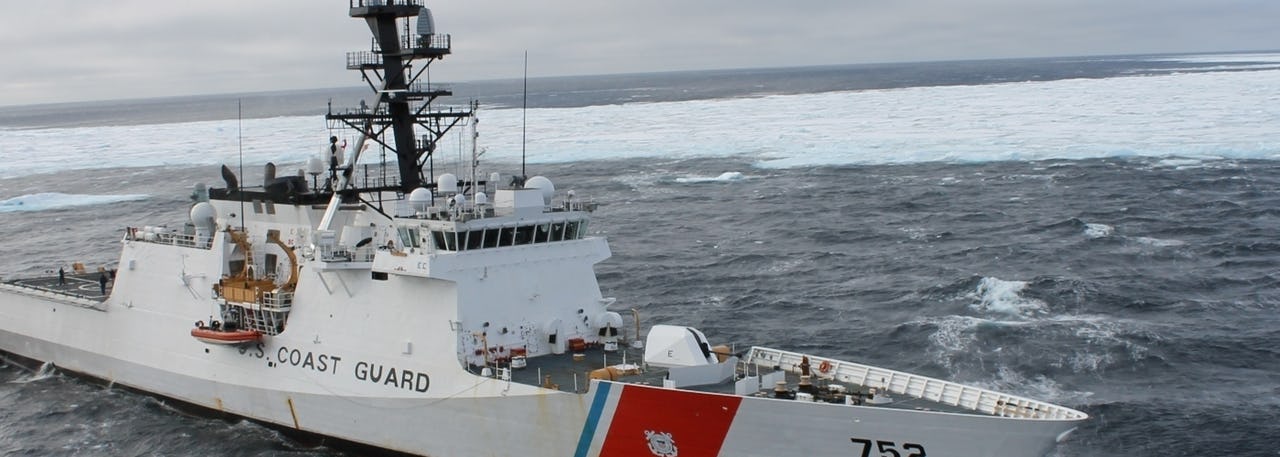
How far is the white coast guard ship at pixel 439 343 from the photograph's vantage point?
15469 millimetres

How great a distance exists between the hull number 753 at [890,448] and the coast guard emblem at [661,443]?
8.20ft

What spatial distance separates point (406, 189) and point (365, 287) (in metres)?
3.04

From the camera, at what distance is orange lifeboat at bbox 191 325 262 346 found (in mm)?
20141

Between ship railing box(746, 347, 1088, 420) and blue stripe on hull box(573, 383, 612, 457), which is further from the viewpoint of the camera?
blue stripe on hull box(573, 383, 612, 457)

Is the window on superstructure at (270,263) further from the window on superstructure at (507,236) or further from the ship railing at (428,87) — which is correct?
the window on superstructure at (507,236)

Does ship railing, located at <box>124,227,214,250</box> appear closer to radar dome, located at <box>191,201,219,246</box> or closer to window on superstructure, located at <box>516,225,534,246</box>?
radar dome, located at <box>191,201,219,246</box>

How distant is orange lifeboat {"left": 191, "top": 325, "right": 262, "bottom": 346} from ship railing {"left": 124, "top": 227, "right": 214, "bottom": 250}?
219 cm

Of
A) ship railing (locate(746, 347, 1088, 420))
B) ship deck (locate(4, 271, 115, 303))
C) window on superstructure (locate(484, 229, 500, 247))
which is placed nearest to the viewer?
ship railing (locate(746, 347, 1088, 420))

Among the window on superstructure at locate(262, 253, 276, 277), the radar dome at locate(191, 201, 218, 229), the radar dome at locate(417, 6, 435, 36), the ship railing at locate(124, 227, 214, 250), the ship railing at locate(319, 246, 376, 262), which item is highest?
the radar dome at locate(417, 6, 435, 36)

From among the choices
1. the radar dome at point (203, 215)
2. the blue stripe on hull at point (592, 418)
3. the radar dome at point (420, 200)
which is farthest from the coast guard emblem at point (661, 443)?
the radar dome at point (203, 215)

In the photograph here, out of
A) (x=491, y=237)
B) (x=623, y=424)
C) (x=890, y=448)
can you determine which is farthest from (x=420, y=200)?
(x=890, y=448)

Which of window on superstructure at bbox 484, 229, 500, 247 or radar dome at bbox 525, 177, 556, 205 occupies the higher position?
radar dome at bbox 525, 177, 556, 205

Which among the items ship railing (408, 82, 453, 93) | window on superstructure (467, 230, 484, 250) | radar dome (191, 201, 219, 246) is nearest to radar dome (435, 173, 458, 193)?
window on superstructure (467, 230, 484, 250)

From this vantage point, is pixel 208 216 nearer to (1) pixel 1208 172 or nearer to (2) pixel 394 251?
(2) pixel 394 251
